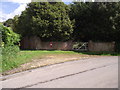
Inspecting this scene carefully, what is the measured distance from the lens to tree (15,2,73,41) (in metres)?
19.9

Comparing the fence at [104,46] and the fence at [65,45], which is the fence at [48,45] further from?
the fence at [104,46]

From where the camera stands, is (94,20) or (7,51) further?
→ (94,20)

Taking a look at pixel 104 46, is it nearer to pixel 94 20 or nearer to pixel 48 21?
pixel 94 20

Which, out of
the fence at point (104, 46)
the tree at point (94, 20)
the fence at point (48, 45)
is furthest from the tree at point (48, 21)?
the fence at point (104, 46)

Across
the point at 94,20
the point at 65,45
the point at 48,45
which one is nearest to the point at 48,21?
the point at 48,45

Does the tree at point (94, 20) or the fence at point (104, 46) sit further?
the fence at point (104, 46)

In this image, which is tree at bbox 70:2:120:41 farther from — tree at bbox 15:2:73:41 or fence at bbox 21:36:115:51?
tree at bbox 15:2:73:41

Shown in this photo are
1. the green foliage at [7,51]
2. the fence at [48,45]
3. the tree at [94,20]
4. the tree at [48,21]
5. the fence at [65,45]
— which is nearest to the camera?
the green foliage at [7,51]

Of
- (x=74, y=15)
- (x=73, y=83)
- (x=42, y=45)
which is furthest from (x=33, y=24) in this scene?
(x=73, y=83)

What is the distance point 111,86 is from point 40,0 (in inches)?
706

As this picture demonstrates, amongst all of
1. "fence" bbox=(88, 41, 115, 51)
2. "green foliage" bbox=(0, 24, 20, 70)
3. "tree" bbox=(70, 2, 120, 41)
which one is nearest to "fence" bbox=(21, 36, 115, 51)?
"fence" bbox=(88, 41, 115, 51)

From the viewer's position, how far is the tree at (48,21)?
19.9 metres

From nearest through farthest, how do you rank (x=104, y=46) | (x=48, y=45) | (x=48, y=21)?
1. (x=48, y=21)
2. (x=104, y=46)
3. (x=48, y=45)

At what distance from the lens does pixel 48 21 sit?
2002 cm
